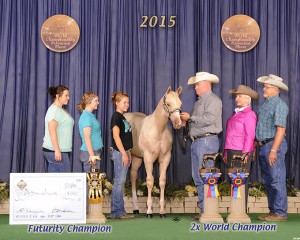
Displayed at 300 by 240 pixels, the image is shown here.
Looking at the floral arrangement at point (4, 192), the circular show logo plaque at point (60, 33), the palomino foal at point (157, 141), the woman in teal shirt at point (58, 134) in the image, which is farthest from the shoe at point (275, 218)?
the circular show logo plaque at point (60, 33)

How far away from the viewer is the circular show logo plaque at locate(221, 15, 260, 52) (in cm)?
766

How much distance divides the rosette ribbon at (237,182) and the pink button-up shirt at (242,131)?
0.31m

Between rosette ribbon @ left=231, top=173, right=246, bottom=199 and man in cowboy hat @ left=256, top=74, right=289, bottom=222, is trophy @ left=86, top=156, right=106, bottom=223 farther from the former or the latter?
man in cowboy hat @ left=256, top=74, right=289, bottom=222

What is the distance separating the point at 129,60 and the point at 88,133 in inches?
74.9

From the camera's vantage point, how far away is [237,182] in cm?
587

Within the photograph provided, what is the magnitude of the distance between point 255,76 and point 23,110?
10.4 ft

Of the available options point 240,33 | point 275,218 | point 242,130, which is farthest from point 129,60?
point 275,218

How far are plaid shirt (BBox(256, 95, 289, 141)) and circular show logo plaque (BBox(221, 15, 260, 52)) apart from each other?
156 cm

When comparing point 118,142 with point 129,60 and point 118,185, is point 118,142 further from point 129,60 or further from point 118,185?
point 129,60

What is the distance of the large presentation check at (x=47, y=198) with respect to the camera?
5641mm

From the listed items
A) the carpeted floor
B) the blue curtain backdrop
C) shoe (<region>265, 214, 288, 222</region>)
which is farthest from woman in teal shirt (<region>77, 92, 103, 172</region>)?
shoe (<region>265, 214, 288, 222</region>)

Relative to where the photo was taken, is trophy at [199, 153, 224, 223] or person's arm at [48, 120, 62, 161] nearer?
trophy at [199, 153, 224, 223]

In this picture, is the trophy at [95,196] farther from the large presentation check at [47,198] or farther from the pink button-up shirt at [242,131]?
the pink button-up shirt at [242,131]

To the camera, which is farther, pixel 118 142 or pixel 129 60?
pixel 129 60
